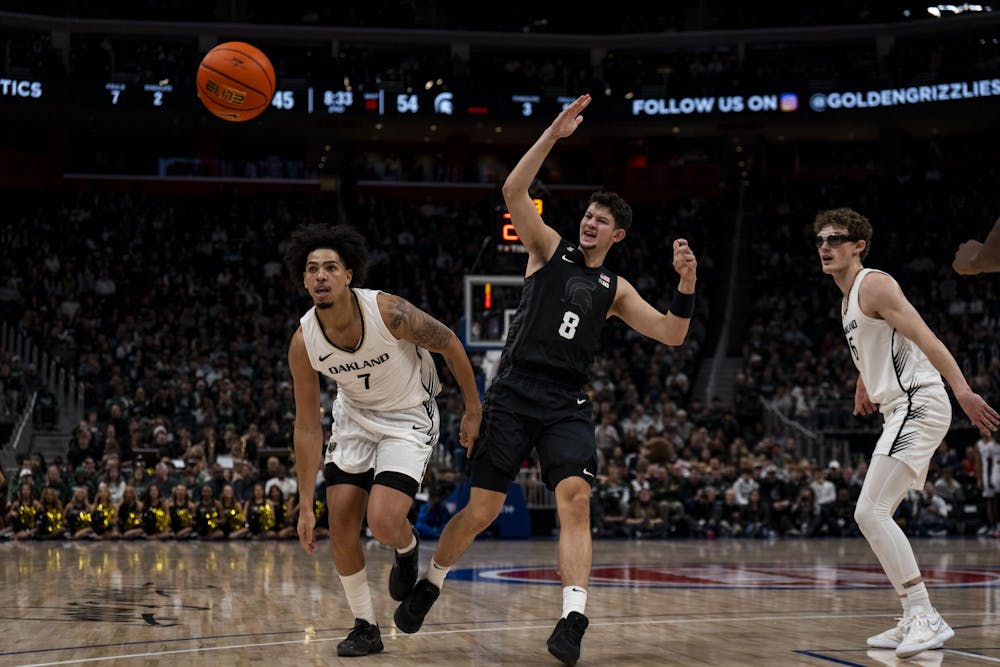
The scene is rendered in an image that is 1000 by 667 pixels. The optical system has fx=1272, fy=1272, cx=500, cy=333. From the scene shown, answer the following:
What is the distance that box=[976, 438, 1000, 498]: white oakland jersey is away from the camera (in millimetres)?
20734

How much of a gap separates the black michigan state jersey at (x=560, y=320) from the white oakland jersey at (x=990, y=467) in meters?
15.7

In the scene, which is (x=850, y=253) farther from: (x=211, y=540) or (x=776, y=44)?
(x=776, y=44)

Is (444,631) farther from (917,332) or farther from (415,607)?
(917,332)

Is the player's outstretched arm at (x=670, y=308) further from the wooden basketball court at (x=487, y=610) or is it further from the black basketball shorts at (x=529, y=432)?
the wooden basketball court at (x=487, y=610)

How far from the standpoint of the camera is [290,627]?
25.1 feet

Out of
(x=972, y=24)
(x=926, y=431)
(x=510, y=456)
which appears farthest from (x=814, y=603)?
(x=972, y=24)

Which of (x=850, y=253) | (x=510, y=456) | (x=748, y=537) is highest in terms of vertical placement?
(x=850, y=253)

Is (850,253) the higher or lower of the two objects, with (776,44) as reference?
lower

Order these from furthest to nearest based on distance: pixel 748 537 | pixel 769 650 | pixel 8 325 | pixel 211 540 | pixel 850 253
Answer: pixel 8 325
pixel 748 537
pixel 211 540
pixel 850 253
pixel 769 650

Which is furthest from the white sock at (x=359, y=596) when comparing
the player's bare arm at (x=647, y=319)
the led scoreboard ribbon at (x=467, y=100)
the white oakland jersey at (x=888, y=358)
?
the led scoreboard ribbon at (x=467, y=100)

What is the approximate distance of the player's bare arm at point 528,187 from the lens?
6.59 meters

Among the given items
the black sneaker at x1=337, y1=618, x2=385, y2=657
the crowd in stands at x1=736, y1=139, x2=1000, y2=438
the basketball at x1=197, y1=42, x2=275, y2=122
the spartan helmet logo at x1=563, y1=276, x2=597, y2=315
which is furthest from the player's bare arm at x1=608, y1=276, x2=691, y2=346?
the crowd in stands at x1=736, y1=139, x2=1000, y2=438

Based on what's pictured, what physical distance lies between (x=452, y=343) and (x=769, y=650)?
91.0 inches

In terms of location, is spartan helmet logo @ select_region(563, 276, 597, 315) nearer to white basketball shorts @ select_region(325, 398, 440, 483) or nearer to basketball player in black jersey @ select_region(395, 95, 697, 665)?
basketball player in black jersey @ select_region(395, 95, 697, 665)
